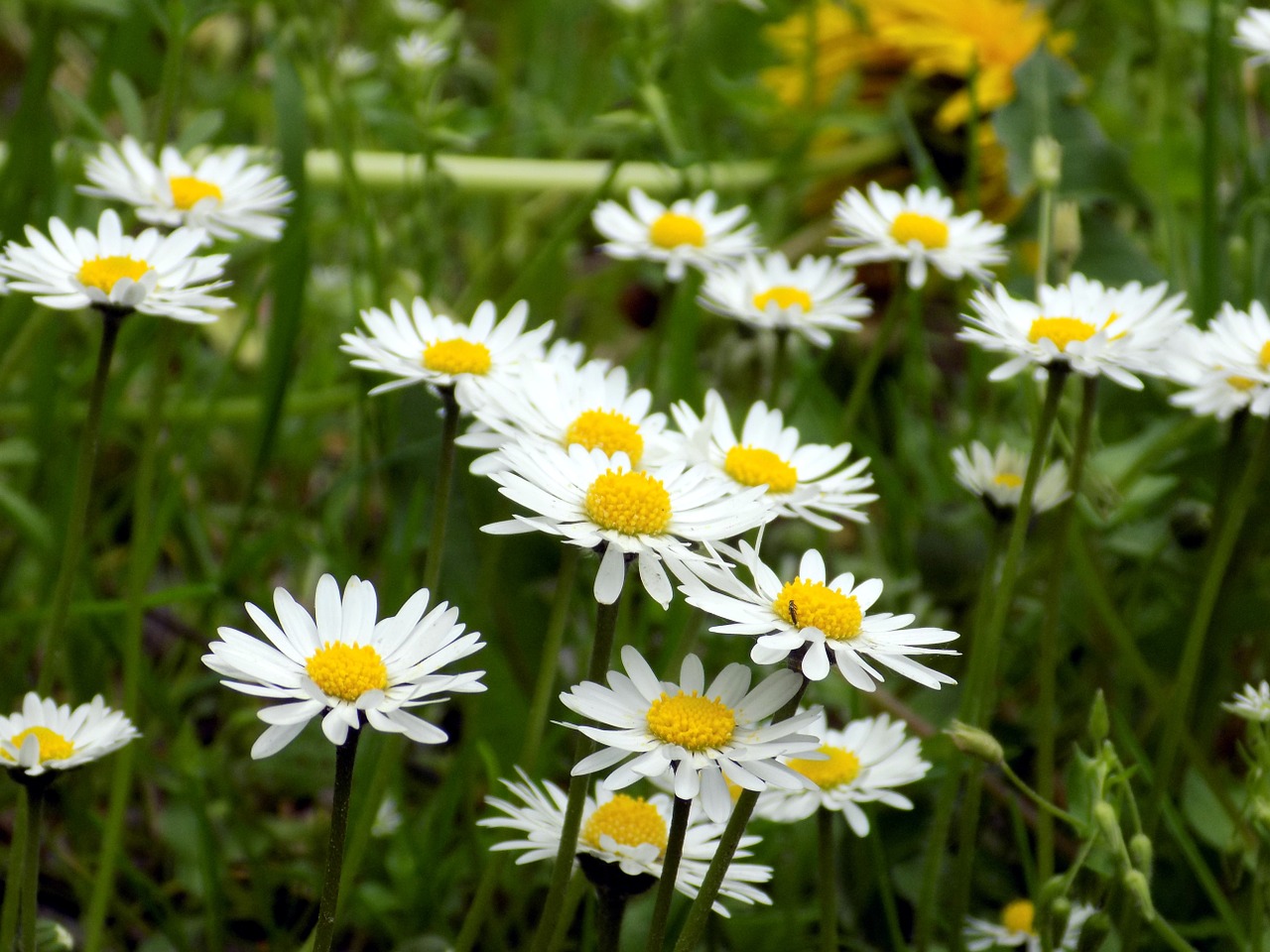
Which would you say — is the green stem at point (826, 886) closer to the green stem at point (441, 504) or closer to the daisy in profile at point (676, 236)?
the green stem at point (441, 504)

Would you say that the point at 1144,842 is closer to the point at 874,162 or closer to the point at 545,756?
the point at 545,756

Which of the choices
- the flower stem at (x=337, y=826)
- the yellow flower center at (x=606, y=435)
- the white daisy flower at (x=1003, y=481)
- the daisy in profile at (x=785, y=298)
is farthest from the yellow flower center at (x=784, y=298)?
the flower stem at (x=337, y=826)

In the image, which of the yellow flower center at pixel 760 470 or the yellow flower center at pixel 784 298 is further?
the yellow flower center at pixel 784 298

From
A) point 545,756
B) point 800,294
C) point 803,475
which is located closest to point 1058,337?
point 803,475

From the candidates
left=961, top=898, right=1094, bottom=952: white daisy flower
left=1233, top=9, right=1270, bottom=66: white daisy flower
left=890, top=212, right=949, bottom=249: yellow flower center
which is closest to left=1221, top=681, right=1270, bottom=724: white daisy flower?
left=961, top=898, right=1094, bottom=952: white daisy flower

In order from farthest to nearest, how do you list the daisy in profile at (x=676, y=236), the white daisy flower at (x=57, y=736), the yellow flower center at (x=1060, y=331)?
the daisy in profile at (x=676, y=236), the yellow flower center at (x=1060, y=331), the white daisy flower at (x=57, y=736)

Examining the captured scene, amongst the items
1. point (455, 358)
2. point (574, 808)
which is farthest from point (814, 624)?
point (455, 358)

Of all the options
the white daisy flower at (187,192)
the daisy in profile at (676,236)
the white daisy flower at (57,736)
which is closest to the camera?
the white daisy flower at (57,736)
